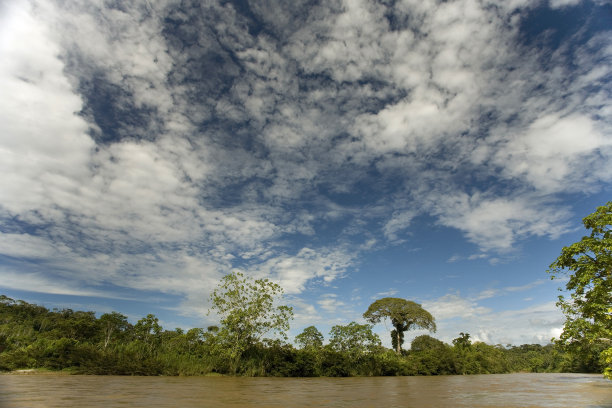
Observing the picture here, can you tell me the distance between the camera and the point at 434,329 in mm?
51594

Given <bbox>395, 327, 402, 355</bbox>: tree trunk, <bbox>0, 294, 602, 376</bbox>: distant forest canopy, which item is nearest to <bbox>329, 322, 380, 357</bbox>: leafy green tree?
<bbox>0, 294, 602, 376</bbox>: distant forest canopy

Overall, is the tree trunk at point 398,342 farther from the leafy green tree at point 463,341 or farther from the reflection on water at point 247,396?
the reflection on water at point 247,396

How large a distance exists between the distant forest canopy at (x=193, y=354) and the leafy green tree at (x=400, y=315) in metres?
→ 3.00

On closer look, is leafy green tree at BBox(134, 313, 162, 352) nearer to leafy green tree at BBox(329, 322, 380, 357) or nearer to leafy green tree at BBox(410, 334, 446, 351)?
leafy green tree at BBox(329, 322, 380, 357)

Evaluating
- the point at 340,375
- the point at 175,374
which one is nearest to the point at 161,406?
the point at 175,374

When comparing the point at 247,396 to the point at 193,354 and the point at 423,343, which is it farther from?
the point at 423,343

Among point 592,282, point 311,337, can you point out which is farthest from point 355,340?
point 592,282

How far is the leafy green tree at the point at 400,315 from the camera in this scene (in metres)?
51.4

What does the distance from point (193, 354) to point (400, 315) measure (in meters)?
39.2

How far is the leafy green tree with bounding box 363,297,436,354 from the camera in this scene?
5144 centimetres

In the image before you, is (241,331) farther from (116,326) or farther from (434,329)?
(434,329)

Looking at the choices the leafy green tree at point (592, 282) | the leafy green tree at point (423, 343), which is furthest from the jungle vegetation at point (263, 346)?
the leafy green tree at point (423, 343)

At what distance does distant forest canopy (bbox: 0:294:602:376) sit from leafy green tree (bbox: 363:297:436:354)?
3.00 metres

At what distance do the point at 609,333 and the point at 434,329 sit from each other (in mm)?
44547
